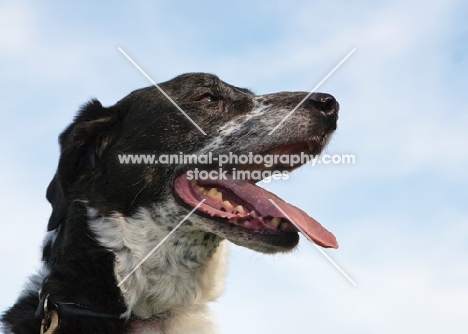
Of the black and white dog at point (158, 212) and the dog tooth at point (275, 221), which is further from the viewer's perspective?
the dog tooth at point (275, 221)

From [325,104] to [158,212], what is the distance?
4.50 feet

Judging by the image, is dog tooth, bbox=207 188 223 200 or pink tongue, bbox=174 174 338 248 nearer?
pink tongue, bbox=174 174 338 248

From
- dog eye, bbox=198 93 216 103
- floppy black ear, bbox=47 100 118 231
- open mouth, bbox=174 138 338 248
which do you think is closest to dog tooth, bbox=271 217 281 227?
open mouth, bbox=174 138 338 248

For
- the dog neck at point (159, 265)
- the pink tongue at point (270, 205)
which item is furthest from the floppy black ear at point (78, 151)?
the pink tongue at point (270, 205)

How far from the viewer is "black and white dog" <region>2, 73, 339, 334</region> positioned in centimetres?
486

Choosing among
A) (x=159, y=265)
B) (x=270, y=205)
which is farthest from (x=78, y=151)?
(x=270, y=205)

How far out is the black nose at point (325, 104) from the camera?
5.34m

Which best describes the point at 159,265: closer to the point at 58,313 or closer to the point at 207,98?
the point at 58,313

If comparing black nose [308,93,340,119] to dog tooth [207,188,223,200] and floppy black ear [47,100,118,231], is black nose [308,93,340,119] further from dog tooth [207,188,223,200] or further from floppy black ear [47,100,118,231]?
floppy black ear [47,100,118,231]

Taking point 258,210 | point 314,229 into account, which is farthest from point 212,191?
point 314,229

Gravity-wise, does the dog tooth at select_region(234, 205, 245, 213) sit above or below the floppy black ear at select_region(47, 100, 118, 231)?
below

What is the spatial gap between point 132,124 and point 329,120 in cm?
142

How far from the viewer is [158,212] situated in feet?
17.1

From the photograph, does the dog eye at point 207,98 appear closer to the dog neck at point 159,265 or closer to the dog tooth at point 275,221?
the dog neck at point 159,265
